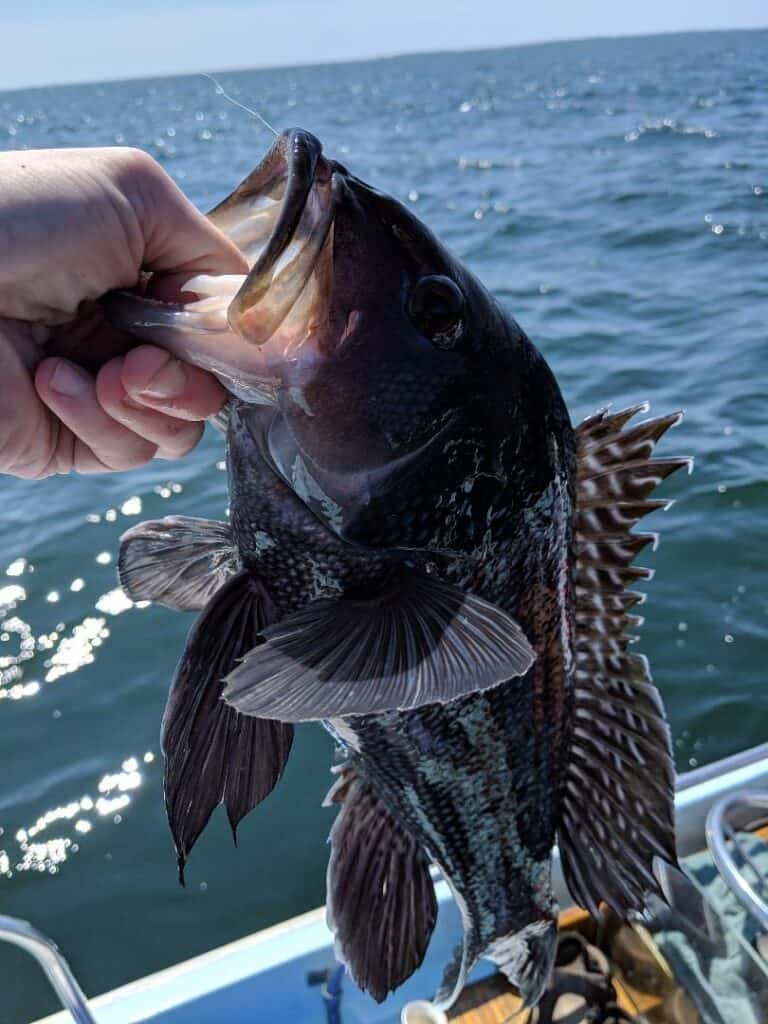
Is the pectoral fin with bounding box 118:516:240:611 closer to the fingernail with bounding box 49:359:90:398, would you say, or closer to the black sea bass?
the black sea bass

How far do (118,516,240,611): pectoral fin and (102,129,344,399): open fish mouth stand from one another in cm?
44

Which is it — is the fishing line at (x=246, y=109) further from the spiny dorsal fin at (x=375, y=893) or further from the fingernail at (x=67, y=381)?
the spiny dorsal fin at (x=375, y=893)

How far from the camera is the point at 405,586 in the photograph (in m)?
1.63

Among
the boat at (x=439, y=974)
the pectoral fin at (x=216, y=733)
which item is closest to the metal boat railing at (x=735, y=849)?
the boat at (x=439, y=974)

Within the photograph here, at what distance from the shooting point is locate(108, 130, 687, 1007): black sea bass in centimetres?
149

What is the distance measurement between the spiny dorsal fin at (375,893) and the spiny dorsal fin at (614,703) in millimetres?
339

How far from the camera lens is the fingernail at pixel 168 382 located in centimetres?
161

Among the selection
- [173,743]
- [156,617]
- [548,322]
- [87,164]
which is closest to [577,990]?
[173,743]

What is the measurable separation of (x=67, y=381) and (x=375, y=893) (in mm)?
1234

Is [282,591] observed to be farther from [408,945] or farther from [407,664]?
[408,945]

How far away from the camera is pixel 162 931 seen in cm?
407

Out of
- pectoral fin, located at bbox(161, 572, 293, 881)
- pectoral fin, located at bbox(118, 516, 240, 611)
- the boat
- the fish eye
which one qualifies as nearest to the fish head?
the fish eye

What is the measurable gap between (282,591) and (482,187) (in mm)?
17712

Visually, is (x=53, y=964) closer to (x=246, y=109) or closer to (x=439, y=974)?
(x=439, y=974)
